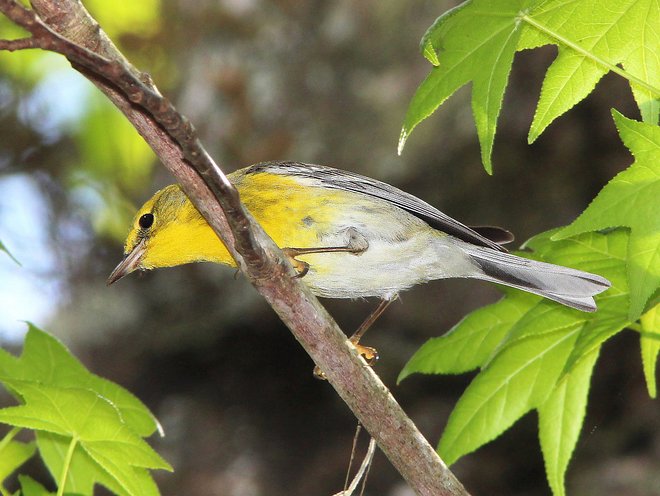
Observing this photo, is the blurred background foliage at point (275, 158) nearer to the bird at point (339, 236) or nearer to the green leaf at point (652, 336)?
the bird at point (339, 236)

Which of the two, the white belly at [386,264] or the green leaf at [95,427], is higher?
the white belly at [386,264]

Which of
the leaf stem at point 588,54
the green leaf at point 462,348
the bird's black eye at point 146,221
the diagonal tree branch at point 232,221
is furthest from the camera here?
the bird's black eye at point 146,221

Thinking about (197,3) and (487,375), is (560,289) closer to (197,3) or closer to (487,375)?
(487,375)

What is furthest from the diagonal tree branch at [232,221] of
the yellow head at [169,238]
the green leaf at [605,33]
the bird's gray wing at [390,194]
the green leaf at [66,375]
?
the bird's gray wing at [390,194]

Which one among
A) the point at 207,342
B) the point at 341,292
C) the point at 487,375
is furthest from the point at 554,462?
the point at 207,342

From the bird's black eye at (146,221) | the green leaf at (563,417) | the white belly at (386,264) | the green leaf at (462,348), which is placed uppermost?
the bird's black eye at (146,221)

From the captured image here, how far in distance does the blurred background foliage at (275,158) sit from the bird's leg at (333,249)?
162cm

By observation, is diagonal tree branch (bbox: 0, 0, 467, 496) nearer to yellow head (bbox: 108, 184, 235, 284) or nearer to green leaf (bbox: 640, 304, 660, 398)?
green leaf (bbox: 640, 304, 660, 398)

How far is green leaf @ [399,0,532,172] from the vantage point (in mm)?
2279

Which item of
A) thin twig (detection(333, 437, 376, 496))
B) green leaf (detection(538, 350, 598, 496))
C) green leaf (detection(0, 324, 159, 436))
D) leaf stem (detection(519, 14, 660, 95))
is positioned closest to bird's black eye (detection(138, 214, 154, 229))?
green leaf (detection(0, 324, 159, 436))

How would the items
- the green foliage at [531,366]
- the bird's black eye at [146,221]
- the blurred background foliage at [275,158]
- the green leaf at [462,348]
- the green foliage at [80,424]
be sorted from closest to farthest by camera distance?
the green foliage at [80,424], the green foliage at [531,366], the green leaf at [462,348], the bird's black eye at [146,221], the blurred background foliage at [275,158]

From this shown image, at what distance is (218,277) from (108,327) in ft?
2.39

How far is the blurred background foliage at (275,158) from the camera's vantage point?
5074 millimetres

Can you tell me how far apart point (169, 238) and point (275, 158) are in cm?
178
